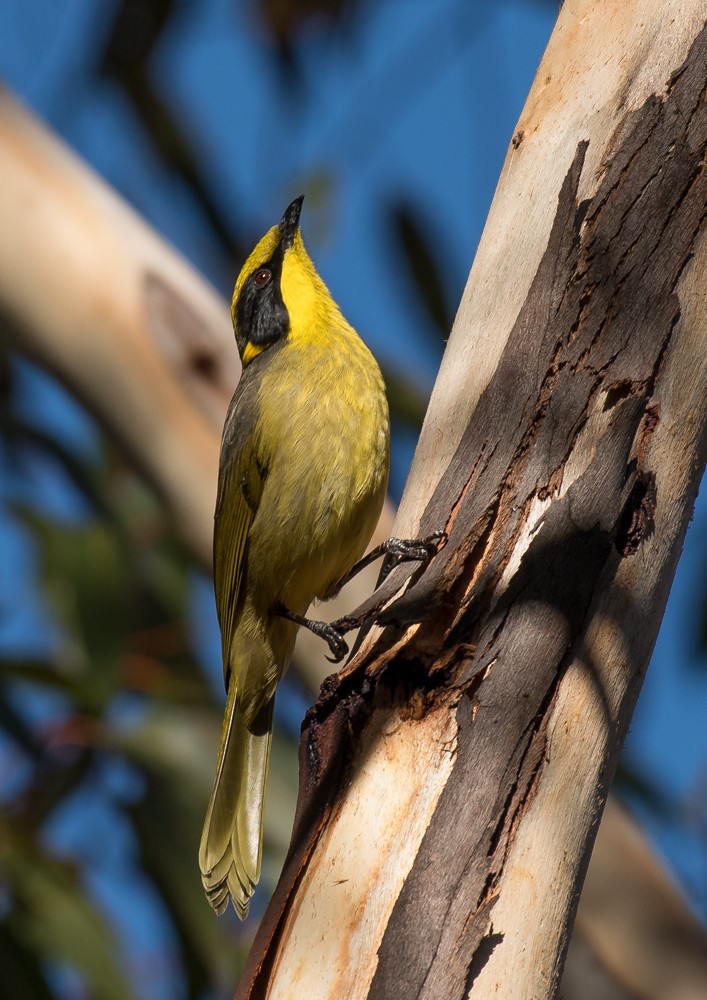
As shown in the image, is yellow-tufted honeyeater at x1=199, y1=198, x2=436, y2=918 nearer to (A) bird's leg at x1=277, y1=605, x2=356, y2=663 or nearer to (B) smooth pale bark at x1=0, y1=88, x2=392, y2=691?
(A) bird's leg at x1=277, y1=605, x2=356, y2=663

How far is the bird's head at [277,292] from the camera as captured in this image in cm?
402

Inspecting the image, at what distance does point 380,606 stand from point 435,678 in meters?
0.26

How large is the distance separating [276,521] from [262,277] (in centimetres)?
116

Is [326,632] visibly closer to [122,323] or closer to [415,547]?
[415,547]

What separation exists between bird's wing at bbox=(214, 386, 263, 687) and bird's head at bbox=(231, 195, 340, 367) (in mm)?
424

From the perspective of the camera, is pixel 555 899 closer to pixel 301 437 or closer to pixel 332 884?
pixel 332 884

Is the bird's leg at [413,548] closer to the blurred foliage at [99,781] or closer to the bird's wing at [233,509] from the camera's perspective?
the bird's wing at [233,509]

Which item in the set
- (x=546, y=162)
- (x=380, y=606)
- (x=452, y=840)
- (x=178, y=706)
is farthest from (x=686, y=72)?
(x=178, y=706)

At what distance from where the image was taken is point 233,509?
3672 millimetres

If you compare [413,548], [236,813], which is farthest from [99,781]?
[413,548]

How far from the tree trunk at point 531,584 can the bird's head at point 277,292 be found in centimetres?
171

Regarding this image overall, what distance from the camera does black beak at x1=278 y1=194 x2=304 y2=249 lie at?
425 cm

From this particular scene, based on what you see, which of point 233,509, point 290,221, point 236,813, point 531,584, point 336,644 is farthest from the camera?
point 290,221

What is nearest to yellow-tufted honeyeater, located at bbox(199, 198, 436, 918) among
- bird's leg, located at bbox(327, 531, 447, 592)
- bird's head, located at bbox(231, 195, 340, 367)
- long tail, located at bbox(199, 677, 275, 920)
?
long tail, located at bbox(199, 677, 275, 920)
